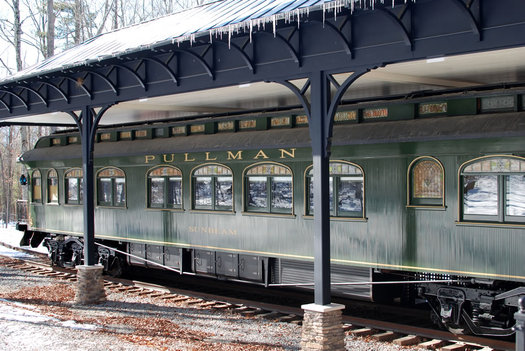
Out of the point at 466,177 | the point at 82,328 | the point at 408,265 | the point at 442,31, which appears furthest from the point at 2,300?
the point at 442,31

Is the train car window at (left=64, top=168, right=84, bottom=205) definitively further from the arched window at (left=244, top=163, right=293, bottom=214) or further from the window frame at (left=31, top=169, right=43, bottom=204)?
the arched window at (left=244, top=163, right=293, bottom=214)

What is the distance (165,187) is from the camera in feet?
46.5

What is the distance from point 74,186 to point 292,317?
8584mm

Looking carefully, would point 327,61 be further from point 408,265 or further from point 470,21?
point 408,265

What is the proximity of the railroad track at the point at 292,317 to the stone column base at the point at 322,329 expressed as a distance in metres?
1.36

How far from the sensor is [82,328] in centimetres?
1026

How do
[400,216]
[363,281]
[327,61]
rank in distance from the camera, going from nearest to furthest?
[327,61], [400,216], [363,281]

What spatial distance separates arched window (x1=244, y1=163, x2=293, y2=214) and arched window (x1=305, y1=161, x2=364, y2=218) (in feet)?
3.22

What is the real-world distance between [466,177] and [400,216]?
121 cm

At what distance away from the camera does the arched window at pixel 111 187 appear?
15.6 meters

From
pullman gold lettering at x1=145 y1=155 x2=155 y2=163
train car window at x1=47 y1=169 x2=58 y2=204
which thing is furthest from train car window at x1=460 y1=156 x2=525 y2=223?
train car window at x1=47 y1=169 x2=58 y2=204

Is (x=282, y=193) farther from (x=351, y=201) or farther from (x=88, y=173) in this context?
(x=88, y=173)

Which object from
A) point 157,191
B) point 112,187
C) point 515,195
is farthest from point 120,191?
point 515,195

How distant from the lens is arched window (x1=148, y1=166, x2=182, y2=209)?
13930 mm
